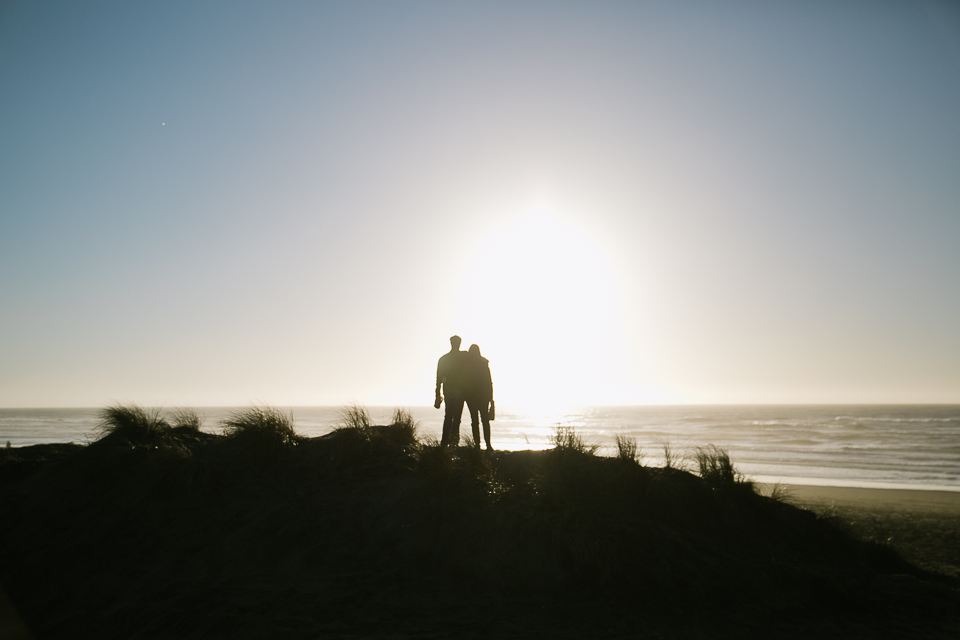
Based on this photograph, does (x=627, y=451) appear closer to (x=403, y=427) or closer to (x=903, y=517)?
(x=403, y=427)

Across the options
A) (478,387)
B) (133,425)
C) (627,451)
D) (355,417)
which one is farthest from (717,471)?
(133,425)

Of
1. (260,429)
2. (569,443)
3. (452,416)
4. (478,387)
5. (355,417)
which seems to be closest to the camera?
(260,429)

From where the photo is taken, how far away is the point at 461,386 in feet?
30.7

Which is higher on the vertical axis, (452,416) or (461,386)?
(461,386)

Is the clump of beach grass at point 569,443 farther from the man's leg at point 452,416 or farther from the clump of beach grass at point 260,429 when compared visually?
the clump of beach grass at point 260,429

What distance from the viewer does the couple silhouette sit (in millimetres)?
9312

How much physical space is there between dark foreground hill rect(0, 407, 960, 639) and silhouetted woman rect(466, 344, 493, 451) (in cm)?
113

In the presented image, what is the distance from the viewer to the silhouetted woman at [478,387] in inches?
370

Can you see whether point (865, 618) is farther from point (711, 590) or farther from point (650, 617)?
point (650, 617)

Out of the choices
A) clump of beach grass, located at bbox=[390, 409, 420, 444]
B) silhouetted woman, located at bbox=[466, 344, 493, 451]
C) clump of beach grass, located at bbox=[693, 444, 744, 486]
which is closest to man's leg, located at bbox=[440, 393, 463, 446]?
silhouetted woman, located at bbox=[466, 344, 493, 451]

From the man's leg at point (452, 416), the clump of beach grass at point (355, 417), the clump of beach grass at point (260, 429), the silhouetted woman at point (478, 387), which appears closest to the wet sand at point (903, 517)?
the silhouetted woman at point (478, 387)

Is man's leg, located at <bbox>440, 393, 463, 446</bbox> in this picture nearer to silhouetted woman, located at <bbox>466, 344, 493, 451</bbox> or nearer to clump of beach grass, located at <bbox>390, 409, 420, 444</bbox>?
silhouetted woman, located at <bbox>466, 344, 493, 451</bbox>

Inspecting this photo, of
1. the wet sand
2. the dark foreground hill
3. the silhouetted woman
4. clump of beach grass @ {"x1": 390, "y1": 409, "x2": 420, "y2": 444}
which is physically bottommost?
the wet sand

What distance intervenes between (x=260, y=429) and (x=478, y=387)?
387 centimetres
